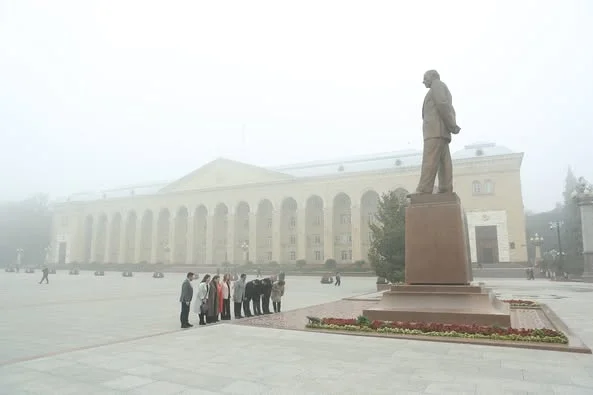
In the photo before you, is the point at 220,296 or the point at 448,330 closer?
the point at 448,330

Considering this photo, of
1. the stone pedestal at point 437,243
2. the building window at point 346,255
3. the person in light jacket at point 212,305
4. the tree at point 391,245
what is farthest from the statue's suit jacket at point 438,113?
the building window at point 346,255

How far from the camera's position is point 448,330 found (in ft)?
27.8

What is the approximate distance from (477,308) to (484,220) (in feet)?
140

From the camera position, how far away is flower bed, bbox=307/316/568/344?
7.91 meters

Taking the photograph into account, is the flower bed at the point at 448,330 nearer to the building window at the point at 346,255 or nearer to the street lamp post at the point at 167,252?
the building window at the point at 346,255

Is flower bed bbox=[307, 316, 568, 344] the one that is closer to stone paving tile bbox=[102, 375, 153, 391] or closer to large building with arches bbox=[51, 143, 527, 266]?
stone paving tile bbox=[102, 375, 153, 391]

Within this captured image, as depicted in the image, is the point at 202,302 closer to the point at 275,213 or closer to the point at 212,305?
the point at 212,305

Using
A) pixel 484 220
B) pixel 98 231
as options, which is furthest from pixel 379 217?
pixel 98 231

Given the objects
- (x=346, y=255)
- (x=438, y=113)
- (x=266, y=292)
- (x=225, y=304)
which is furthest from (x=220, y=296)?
(x=346, y=255)

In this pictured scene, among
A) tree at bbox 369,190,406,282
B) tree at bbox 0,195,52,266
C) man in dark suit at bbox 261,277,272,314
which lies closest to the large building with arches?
tree at bbox 0,195,52,266

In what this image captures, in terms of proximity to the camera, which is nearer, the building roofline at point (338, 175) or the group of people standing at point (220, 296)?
the group of people standing at point (220, 296)

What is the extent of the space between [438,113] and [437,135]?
0.60 m

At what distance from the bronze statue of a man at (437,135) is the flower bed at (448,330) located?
3.50 m

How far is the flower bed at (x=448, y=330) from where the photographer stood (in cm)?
791
